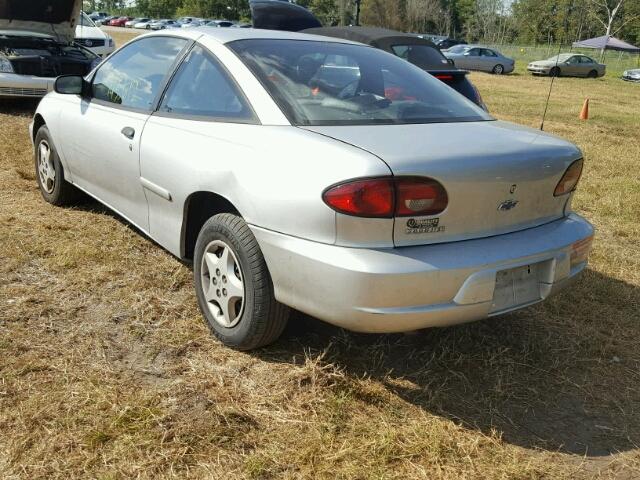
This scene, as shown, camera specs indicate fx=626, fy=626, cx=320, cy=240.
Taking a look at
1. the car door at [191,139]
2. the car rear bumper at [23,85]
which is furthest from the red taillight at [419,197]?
the car rear bumper at [23,85]

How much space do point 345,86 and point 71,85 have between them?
6.44 ft

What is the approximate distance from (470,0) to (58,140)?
87.3 meters

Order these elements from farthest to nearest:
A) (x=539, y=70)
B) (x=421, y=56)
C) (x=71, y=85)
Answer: (x=539, y=70)
(x=421, y=56)
(x=71, y=85)

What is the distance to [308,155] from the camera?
2385mm

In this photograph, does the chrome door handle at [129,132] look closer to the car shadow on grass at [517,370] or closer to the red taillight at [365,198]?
the car shadow on grass at [517,370]

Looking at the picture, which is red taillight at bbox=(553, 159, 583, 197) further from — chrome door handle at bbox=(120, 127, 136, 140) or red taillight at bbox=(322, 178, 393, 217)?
chrome door handle at bbox=(120, 127, 136, 140)

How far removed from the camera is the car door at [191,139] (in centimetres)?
273

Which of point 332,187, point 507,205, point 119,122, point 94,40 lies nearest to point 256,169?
point 332,187

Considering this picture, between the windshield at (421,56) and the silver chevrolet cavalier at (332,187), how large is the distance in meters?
4.63

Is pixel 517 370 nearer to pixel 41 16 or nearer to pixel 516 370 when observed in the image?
pixel 516 370

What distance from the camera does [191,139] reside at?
2.94 meters

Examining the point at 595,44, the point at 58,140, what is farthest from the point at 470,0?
the point at 58,140

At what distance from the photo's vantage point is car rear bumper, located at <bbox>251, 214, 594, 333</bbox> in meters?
2.26

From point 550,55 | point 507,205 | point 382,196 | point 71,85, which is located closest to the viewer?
point 382,196
